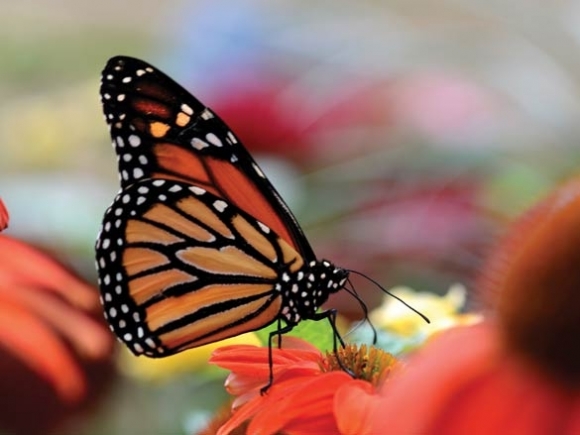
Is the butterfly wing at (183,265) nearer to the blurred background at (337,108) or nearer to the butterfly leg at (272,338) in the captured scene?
the butterfly leg at (272,338)

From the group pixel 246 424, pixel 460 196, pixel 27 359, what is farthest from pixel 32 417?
pixel 460 196

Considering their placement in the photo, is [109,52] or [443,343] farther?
[109,52]

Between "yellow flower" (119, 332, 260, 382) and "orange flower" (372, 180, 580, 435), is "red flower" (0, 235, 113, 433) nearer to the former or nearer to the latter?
"yellow flower" (119, 332, 260, 382)

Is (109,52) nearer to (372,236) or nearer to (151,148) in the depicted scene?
(372,236)

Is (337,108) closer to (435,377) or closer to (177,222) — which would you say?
(177,222)

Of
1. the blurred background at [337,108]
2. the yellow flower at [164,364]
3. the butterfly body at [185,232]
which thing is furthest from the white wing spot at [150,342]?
the blurred background at [337,108]

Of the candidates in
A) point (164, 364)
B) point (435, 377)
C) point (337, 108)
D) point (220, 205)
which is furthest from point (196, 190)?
point (337, 108)
